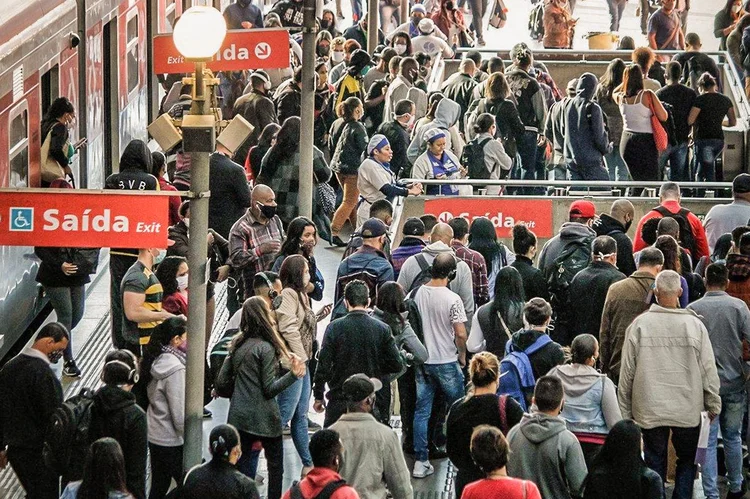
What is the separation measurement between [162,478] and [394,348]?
5.61 ft

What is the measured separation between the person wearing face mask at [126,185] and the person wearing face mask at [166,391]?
2.63m

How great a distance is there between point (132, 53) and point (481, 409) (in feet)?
35.9

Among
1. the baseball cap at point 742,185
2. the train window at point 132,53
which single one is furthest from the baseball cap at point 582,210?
the train window at point 132,53

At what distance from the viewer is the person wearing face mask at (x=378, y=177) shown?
1644 cm

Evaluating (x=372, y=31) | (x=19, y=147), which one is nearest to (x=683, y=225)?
(x=19, y=147)

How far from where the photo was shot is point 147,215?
10531mm

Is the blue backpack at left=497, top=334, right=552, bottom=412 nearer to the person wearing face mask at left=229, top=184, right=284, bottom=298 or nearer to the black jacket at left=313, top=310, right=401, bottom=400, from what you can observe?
the black jacket at left=313, top=310, right=401, bottom=400

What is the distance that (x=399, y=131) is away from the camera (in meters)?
17.8

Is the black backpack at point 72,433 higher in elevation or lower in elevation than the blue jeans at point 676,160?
lower

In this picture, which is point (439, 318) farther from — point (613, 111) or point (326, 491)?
point (613, 111)

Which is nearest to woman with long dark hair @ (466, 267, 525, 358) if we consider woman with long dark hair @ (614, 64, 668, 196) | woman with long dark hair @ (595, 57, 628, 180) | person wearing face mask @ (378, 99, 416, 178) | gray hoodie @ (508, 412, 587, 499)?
gray hoodie @ (508, 412, 587, 499)

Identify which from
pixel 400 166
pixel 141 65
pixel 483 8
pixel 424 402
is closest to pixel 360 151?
pixel 400 166

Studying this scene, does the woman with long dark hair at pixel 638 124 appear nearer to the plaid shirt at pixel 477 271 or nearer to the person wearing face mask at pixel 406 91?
the person wearing face mask at pixel 406 91

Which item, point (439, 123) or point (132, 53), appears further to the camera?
point (132, 53)
